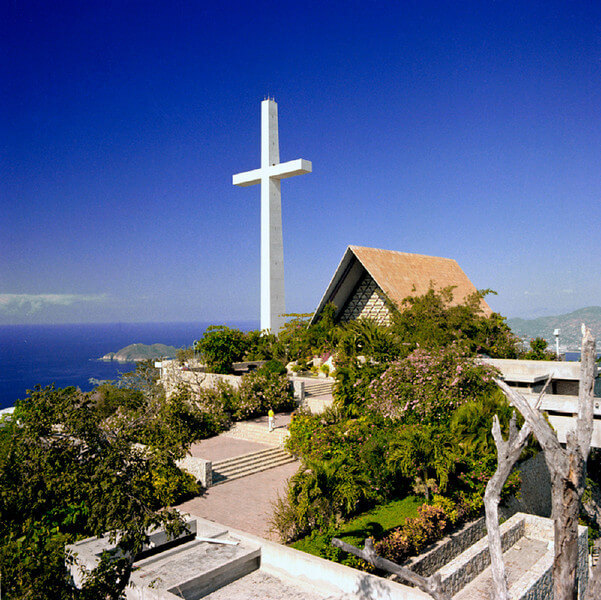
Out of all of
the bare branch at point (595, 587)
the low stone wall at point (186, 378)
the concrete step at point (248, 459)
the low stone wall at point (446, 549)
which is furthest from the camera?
the low stone wall at point (186, 378)

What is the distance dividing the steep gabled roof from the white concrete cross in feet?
7.18

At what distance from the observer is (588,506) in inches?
645

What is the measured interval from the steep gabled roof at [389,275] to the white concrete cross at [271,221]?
7.18 ft

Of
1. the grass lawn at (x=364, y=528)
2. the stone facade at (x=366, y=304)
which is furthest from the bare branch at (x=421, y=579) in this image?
the stone facade at (x=366, y=304)

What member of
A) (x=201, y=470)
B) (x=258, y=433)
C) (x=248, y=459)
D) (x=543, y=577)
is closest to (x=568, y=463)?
(x=543, y=577)

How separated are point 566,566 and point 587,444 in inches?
40.0

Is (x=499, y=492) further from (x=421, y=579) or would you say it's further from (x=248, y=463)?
(x=248, y=463)

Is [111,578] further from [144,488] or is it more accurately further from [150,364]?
[150,364]

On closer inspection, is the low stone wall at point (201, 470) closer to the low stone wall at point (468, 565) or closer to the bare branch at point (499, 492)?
the low stone wall at point (468, 565)

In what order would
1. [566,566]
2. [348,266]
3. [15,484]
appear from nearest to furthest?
[566,566], [15,484], [348,266]

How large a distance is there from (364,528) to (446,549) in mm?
1761

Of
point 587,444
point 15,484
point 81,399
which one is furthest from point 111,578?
point 587,444

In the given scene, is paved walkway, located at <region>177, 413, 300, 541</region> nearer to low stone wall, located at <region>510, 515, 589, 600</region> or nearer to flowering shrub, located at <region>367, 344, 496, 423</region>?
flowering shrub, located at <region>367, 344, 496, 423</region>

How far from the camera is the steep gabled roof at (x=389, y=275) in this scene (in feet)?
78.4
